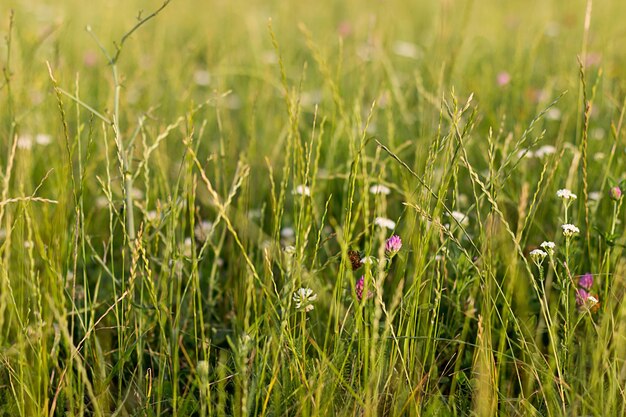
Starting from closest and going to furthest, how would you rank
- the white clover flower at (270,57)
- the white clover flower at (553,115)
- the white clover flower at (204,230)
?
1. the white clover flower at (204,230)
2. the white clover flower at (553,115)
3. the white clover flower at (270,57)

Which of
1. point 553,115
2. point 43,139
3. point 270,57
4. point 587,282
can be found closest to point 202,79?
point 270,57

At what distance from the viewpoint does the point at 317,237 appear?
4.49 feet

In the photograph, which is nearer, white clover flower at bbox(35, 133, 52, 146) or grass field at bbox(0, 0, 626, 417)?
grass field at bbox(0, 0, 626, 417)

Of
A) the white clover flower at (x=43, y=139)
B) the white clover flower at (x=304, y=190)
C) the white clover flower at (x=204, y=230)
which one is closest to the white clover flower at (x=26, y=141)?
the white clover flower at (x=43, y=139)

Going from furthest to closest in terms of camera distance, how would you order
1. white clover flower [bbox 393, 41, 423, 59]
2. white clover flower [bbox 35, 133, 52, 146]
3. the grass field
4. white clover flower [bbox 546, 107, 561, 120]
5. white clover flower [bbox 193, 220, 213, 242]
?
white clover flower [bbox 393, 41, 423, 59], white clover flower [bbox 546, 107, 561, 120], white clover flower [bbox 35, 133, 52, 146], white clover flower [bbox 193, 220, 213, 242], the grass field

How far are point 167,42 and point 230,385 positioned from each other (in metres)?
2.74

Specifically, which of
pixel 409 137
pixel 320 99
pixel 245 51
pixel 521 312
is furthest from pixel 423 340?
pixel 245 51

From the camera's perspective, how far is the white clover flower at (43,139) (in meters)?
2.24

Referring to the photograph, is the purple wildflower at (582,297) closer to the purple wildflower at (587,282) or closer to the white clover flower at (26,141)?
the purple wildflower at (587,282)

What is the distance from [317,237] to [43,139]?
1237 millimetres

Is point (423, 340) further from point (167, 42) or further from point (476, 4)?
point (476, 4)

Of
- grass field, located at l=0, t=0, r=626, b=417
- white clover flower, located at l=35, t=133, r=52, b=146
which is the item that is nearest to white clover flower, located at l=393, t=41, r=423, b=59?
grass field, located at l=0, t=0, r=626, b=417

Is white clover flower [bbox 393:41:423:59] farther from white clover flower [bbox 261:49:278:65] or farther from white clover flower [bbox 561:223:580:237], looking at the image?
white clover flower [bbox 561:223:580:237]

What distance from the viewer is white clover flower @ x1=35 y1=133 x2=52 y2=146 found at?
2240mm
